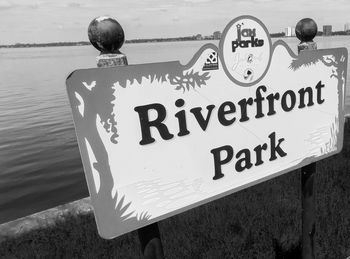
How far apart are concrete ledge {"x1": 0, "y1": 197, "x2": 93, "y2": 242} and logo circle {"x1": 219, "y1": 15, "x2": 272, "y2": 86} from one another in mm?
2896

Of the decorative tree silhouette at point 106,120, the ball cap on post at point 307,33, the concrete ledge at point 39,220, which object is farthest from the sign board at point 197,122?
the concrete ledge at point 39,220

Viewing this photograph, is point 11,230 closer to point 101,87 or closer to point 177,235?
A: point 177,235

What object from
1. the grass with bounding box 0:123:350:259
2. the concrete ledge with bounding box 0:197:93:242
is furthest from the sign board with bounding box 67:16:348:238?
the concrete ledge with bounding box 0:197:93:242

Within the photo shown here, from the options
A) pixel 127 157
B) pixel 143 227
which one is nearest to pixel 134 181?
pixel 127 157

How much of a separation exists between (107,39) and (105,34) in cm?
2

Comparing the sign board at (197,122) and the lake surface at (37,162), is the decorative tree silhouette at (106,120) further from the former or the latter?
the lake surface at (37,162)

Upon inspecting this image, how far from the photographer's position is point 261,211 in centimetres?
358

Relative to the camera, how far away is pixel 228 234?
3.20 meters

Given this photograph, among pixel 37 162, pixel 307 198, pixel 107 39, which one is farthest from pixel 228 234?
pixel 37 162

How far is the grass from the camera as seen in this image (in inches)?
117

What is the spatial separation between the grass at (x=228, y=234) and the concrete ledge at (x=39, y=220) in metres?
0.10

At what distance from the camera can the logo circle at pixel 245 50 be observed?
152 centimetres

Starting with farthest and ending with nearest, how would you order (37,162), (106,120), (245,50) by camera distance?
(37,162) < (245,50) < (106,120)

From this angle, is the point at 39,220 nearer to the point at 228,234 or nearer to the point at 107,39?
the point at 228,234
